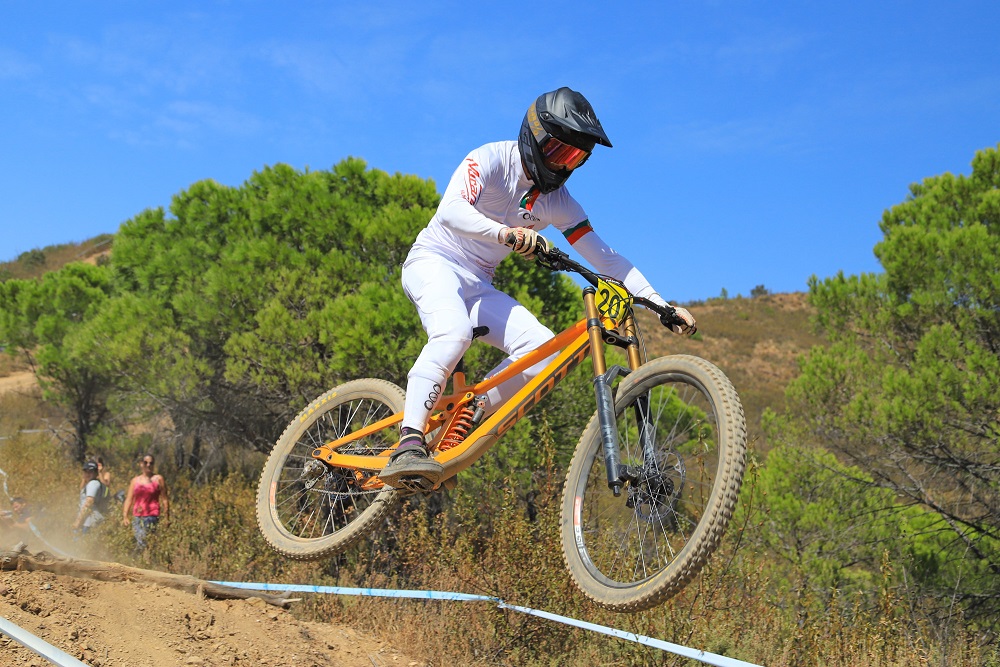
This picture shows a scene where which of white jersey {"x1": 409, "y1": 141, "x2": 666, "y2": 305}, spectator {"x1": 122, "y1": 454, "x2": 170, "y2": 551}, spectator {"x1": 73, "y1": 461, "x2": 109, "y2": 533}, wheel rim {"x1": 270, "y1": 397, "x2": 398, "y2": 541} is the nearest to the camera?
white jersey {"x1": 409, "y1": 141, "x2": 666, "y2": 305}

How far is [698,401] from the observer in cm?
432

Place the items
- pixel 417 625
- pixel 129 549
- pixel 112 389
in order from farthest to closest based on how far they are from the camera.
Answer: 1. pixel 112 389
2. pixel 129 549
3. pixel 417 625

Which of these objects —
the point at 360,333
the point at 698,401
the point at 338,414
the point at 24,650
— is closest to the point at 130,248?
the point at 360,333

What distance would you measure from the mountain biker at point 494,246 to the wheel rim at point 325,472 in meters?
0.90

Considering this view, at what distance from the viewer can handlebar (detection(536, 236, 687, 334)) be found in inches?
171

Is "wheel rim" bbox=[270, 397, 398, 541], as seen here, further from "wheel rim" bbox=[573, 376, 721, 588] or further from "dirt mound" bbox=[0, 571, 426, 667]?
"wheel rim" bbox=[573, 376, 721, 588]

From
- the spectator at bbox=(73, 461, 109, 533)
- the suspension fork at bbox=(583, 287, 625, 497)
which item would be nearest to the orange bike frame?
the suspension fork at bbox=(583, 287, 625, 497)

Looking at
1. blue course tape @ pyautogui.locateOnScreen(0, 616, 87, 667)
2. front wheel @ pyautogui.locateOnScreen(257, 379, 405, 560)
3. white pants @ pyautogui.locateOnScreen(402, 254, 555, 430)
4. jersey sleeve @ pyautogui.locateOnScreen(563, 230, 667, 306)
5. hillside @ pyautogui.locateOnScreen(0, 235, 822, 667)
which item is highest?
jersey sleeve @ pyautogui.locateOnScreen(563, 230, 667, 306)

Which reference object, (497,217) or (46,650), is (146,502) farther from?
(46,650)

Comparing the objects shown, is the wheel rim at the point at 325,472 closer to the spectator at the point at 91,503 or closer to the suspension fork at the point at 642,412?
the suspension fork at the point at 642,412

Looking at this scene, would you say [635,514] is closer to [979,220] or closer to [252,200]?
[979,220]

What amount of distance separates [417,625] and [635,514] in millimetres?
3382

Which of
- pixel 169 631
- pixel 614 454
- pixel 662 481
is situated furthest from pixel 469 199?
pixel 169 631

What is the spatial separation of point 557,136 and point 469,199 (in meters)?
0.58
